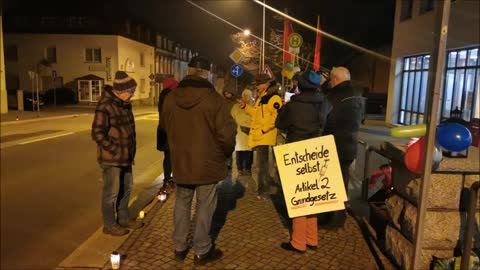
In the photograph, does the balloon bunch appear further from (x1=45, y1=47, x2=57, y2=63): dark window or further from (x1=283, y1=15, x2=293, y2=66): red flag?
(x1=283, y1=15, x2=293, y2=66): red flag

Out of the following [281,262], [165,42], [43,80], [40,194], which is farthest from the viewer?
[165,42]

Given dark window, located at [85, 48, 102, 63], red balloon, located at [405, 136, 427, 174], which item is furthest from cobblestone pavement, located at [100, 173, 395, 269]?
dark window, located at [85, 48, 102, 63]

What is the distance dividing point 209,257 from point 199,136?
1.25 meters

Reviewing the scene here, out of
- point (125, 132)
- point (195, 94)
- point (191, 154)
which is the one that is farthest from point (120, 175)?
point (195, 94)

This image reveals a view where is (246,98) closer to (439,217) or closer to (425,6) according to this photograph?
(439,217)

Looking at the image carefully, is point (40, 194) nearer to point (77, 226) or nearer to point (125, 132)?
point (77, 226)

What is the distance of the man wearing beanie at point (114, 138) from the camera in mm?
4098

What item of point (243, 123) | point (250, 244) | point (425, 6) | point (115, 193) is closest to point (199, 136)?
point (115, 193)

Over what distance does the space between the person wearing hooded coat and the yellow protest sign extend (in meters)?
0.18

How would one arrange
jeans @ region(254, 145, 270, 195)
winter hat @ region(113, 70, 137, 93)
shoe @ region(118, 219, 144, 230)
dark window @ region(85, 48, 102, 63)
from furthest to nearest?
1. dark window @ region(85, 48, 102, 63)
2. jeans @ region(254, 145, 270, 195)
3. shoe @ region(118, 219, 144, 230)
4. winter hat @ region(113, 70, 137, 93)

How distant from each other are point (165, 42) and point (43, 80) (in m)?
58.3

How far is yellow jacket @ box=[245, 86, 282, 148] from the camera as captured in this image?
20.1 feet

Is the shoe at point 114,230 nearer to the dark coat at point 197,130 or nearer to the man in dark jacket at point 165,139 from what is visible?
the man in dark jacket at point 165,139

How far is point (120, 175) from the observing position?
4.53m
